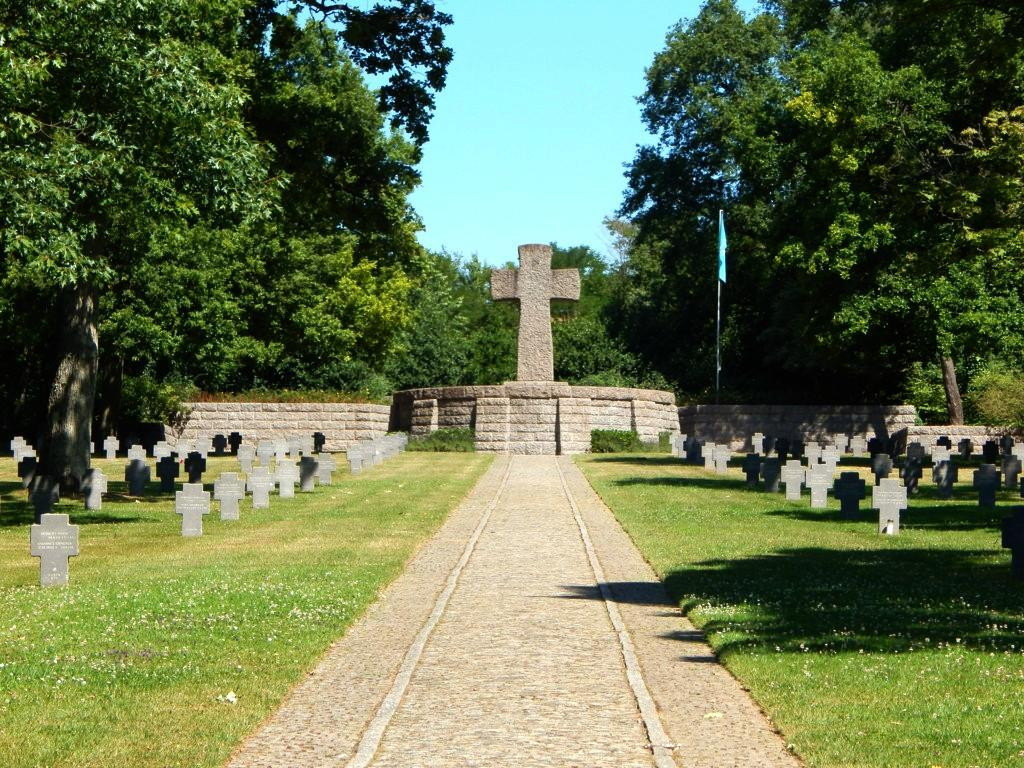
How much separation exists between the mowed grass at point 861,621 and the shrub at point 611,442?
21213 mm

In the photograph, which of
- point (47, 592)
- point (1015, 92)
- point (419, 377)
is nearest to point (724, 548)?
point (47, 592)

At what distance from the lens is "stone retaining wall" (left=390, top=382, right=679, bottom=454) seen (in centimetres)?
4500

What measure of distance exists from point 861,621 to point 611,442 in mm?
33712

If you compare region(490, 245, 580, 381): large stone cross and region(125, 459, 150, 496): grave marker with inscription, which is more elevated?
region(490, 245, 580, 381): large stone cross

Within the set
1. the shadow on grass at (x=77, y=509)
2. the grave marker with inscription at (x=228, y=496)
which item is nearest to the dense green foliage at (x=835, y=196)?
the grave marker with inscription at (x=228, y=496)

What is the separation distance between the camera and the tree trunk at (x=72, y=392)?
2594cm

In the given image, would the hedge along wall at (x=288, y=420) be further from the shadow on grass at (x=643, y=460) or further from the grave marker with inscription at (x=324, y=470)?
the grave marker with inscription at (x=324, y=470)

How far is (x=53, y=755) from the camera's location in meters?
7.45

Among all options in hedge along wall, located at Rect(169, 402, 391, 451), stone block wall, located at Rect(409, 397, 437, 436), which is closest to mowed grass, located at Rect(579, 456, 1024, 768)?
stone block wall, located at Rect(409, 397, 437, 436)

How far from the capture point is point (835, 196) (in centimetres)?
4084

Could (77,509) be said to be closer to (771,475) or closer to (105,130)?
(105,130)

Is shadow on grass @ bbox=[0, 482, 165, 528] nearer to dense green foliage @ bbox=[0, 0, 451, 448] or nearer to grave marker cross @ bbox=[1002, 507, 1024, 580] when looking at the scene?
dense green foliage @ bbox=[0, 0, 451, 448]

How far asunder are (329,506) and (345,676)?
15.3 m

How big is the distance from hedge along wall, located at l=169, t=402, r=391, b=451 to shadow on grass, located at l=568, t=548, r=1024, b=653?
39.0m
